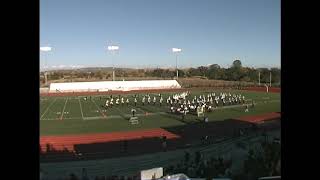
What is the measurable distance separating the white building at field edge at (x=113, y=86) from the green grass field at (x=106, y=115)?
1359 mm

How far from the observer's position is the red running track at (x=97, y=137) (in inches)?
314

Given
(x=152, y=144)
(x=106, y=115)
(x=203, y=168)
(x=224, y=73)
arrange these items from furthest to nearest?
(x=224, y=73) → (x=106, y=115) → (x=152, y=144) → (x=203, y=168)

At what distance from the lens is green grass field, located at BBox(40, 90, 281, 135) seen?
1045cm

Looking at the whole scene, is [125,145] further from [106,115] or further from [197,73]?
[197,73]

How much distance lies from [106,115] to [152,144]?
5.41m

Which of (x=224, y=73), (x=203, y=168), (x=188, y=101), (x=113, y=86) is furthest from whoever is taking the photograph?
(x=113, y=86)

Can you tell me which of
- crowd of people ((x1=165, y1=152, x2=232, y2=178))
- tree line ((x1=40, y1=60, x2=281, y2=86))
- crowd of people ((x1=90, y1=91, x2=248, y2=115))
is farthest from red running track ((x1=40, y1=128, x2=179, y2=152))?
tree line ((x1=40, y1=60, x2=281, y2=86))

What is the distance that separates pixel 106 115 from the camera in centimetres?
1274

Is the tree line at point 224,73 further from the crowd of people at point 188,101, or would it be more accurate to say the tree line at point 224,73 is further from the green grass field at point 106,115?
the green grass field at point 106,115

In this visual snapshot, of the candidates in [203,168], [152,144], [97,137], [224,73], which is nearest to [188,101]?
[224,73]
